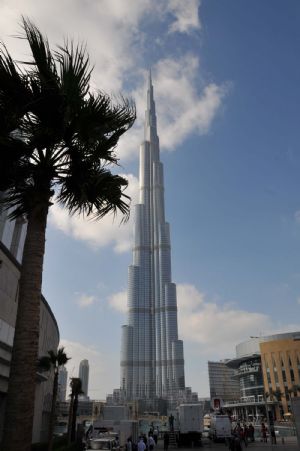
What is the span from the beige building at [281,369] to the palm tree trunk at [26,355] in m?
115

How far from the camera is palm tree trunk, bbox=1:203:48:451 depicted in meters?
6.56

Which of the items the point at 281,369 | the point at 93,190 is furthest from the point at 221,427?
the point at 281,369

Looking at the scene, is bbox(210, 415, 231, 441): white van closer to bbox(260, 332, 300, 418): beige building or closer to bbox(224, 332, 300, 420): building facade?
bbox(224, 332, 300, 420): building facade

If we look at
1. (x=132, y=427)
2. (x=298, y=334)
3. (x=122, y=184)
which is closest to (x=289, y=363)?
(x=298, y=334)

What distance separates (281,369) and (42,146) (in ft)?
400

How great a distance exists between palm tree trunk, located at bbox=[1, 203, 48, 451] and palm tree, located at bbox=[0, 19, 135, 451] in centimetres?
2

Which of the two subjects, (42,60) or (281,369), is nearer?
(42,60)

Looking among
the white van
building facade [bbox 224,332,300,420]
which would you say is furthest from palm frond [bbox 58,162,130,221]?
building facade [bbox 224,332,300,420]

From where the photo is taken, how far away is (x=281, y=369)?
11475cm

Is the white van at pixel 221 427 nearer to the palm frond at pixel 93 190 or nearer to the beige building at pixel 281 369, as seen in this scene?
the palm frond at pixel 93 190

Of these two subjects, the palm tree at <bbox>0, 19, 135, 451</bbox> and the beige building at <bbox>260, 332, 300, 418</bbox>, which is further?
the beige building at <bbox>260, 332, 300, 418</bbox>

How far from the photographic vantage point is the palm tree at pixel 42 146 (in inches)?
300

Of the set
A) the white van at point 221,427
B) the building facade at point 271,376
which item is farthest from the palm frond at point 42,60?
the building facade at point 271,376

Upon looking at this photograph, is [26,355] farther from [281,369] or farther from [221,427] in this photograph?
[281,369]
